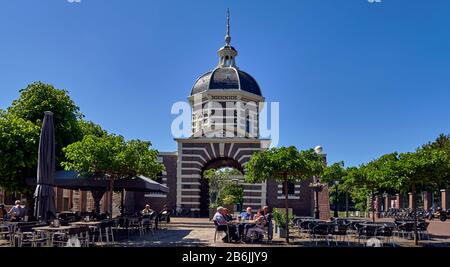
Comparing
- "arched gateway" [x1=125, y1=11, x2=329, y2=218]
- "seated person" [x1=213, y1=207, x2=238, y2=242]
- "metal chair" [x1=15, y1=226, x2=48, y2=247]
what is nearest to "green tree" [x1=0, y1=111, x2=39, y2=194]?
"metal chair" [x1=15, y1=226, x2=48, y2=247]

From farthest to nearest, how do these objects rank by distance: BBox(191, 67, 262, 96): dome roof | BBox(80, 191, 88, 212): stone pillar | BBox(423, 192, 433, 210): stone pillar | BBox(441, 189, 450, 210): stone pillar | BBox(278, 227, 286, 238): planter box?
BBox(423, 192, 433, 210): stone pillar, BBox(191, 67, 262, 96): dome roof, BBox(441, 189, 450, 210): stone pillar, BBox(80, 191, 88, 212): stone pillar, BBox(278, 227, 286, 238): planter box

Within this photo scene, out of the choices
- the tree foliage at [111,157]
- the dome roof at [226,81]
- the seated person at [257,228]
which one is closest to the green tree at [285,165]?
the seated person at [257,228]

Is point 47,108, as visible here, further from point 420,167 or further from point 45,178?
point 420,167

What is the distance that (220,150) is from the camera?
36.0 m

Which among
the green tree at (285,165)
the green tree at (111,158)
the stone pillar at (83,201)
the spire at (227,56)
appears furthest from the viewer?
the spire at (227,56)

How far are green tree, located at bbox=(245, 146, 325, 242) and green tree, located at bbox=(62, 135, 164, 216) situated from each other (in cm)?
423

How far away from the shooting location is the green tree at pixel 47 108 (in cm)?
2252

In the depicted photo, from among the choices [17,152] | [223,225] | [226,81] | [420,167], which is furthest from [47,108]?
[226,81]

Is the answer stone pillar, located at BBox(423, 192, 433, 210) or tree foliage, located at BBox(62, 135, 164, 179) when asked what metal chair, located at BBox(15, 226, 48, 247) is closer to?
tree foliage, located at BBox(62, 135, 164, 179)

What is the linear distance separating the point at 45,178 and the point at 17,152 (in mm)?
3077

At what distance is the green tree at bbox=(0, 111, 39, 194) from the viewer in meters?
18.4

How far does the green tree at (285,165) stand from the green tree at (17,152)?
31.2 feet

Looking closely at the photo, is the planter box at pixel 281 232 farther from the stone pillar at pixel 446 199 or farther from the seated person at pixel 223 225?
the stone pillar at pixel 446 199
